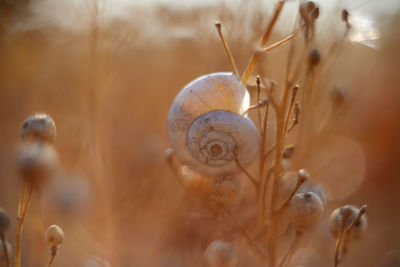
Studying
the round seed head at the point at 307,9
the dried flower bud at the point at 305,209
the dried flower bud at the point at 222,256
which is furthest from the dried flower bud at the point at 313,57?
the dried flower bud at the point at 222,256

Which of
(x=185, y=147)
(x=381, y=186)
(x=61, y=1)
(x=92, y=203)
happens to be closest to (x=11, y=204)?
(x=92, y=203)

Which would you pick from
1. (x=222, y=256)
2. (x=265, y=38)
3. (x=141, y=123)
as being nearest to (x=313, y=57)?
(x=265, y=38)

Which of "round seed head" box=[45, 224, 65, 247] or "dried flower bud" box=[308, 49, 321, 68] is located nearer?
"round seed head" box=[45, 224, 65, 247]

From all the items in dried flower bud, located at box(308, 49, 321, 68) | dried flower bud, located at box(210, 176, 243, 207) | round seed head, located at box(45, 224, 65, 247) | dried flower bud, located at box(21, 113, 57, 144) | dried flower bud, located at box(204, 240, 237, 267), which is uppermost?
dried flower bud, located at box(308, 49, 321, 68)

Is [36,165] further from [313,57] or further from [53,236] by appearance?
[313,57]

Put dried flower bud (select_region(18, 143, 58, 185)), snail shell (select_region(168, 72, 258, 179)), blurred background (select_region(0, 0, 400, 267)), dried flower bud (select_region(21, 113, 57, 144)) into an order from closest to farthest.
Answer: dried flower bud (select_region(18, 143, 58, 185))
dried flower bud (select_region(21, 113, 57, 144))
snail shell (select_region(168, 72, 258, 179))
blurred background (select_region(0, 0, 400, 267))

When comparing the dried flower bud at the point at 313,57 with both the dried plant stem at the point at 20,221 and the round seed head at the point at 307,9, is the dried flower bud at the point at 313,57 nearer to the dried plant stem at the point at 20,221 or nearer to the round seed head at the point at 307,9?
the round seed head at the point at 307,9

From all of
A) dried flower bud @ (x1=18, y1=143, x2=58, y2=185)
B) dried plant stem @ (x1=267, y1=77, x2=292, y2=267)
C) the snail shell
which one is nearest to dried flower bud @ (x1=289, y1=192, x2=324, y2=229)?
dried plant stem @ (x1=267, y1=77, x2=292, y2=267)

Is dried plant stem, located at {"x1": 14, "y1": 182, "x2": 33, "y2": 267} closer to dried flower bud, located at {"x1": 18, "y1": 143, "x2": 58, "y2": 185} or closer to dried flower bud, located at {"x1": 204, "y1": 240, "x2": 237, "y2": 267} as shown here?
dried flower bud, located at {"x1": 18, "y1": 143, "x2": 58, "y2": 185}
